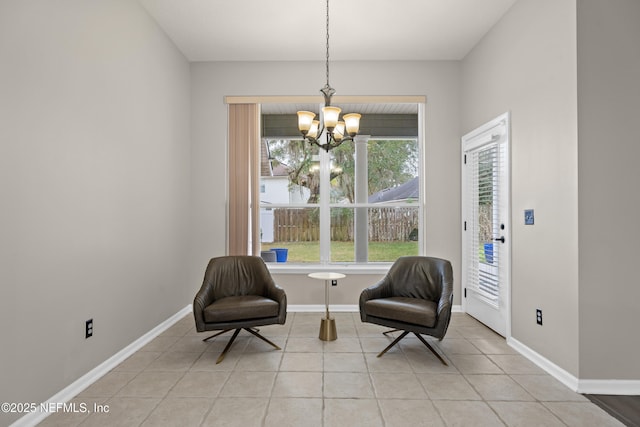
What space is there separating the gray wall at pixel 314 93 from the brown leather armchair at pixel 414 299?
3.24ft

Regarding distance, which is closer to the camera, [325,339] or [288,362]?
[288,362]

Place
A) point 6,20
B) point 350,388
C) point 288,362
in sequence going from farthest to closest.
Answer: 1. point 288,362
2. point 350,388
3. point 6,20

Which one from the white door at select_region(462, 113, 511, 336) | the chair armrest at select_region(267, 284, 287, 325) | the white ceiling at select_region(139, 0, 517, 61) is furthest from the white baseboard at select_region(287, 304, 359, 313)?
the white ceiling at select_region(139, 0, 517, 61)

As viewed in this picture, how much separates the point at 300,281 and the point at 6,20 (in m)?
3.63

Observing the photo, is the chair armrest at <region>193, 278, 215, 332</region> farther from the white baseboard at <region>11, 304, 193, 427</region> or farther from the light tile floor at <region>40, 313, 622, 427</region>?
the white baseboard at <region>11, 304, 193, 427</region>

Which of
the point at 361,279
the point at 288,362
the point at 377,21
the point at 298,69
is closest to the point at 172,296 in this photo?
the point at 288,362

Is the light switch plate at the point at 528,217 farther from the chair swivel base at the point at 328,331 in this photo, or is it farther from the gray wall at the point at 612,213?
the chair swivel base at the point at 328,331

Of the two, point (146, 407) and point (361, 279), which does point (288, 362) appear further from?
point (361, 279)

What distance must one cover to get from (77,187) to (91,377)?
1.40 metres

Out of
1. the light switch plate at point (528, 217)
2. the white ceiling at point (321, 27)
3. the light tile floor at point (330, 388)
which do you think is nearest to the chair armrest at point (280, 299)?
the light tile floor at point (330, 388)

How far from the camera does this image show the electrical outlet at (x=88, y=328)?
2.62 metres

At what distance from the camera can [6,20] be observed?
197 cm

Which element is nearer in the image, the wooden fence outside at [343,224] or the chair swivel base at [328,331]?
the chair swivel base at [328,331]

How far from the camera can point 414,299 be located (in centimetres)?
340
